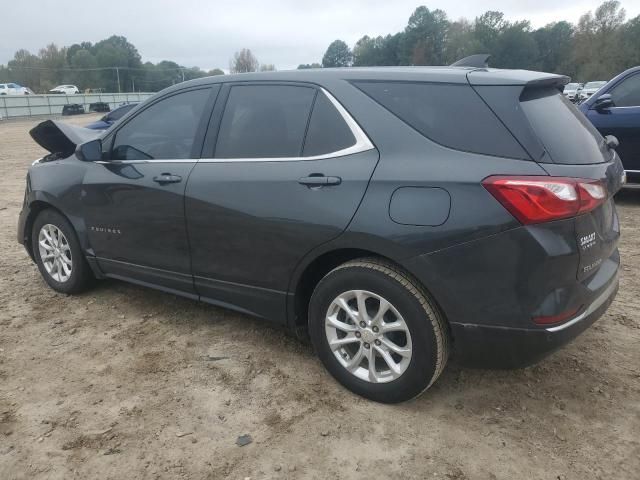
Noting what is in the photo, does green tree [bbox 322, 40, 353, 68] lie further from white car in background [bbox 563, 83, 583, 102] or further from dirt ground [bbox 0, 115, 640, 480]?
dirt ground [bbox 0, 115, 640, 480]

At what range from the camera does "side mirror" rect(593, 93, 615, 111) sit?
22.4 feet

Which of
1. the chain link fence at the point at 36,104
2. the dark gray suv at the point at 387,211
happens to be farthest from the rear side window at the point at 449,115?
the chain link fence at the point at 36,104

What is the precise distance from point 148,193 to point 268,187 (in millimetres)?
1017

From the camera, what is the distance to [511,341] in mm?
2438

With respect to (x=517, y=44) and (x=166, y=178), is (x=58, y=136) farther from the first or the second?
(x=517, y=44)

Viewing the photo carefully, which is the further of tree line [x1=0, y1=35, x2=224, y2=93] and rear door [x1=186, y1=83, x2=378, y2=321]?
tree line [x1=0, y1=35, x2=224, y2=93]

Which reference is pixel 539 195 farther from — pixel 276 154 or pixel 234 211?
pixel 234 211

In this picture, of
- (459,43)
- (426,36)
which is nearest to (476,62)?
(459,43)

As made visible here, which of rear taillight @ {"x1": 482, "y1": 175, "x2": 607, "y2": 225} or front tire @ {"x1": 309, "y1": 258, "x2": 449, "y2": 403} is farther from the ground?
rear taillight @ {"x1": 482, "y1": 175, "x2": 607, "y2": 225}

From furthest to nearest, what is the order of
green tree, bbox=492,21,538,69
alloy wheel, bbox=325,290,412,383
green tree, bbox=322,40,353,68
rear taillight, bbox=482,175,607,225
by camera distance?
green tree, bbox=322,40,353,68 → green tree, bbox=492,21,538,69 → alloy wheel, bbox=325,290,412,383 → rear taillight, bbox=482,175,607,225

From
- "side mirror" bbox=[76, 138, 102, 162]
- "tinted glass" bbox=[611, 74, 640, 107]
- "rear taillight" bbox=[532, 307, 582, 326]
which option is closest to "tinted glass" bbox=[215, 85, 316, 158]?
"side mirror" bbox=[76, 138, 102, 162]

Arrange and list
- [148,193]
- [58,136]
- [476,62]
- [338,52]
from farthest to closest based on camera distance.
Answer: [338,52] → [58,136] → [148,193] → [476,62]

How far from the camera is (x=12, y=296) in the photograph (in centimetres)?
446

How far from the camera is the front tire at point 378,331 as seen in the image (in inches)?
102
